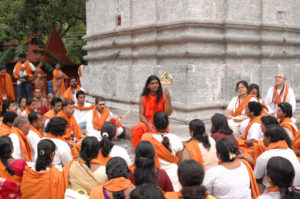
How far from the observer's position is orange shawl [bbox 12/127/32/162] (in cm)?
413

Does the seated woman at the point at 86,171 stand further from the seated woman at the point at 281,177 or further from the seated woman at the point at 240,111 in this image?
the seated woman at the point at 240,111

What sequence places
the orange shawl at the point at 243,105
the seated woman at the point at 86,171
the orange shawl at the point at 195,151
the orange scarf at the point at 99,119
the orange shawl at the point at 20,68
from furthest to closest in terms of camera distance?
the orange shawl at the point at 20,68 → the orange scarf at the point at 99,119 → the orange shawl at the point at 243,105 → the orange shawl at the point at 195,151 → the seated woman at the point at 86,171

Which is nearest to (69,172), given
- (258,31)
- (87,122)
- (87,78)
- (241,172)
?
(241,172)

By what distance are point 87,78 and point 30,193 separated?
27.2ft

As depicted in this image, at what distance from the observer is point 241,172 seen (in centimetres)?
291

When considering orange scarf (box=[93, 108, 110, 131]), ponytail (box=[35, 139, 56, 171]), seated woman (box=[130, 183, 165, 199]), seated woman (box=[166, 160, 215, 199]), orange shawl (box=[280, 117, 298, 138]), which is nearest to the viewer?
seated woman (box=[130, 183, 165, 199])

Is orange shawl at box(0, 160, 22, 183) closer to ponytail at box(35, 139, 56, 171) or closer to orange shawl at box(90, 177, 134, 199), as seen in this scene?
ponytail at box(35, 139, 56, 171)

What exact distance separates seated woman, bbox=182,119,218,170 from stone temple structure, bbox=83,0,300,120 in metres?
2.96

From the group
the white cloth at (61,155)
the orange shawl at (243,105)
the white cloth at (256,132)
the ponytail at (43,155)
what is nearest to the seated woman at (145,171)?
the ponytail at (43,155)

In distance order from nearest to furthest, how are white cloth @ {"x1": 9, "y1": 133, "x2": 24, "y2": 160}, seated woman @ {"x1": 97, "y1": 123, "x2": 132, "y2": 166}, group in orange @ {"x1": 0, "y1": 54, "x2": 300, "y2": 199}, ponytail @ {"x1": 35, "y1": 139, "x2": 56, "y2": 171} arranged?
group in orange @ {"x1": 0, "y1": 54, "x2": 300, "y2": 199} → ponytail @ {"x1": 35, "y1": 139, "x2": 56, "y2": 171} → seated woman @ {"x1": 97, "y1": 123, "x2": 132, "y2": 166} → white cloth @ {"x1": 9, "y1": 133, "x2": 24, "y2": 160}

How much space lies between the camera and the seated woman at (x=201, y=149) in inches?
142

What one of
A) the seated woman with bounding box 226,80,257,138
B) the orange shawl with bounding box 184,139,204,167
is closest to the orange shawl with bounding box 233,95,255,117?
the seated woman with bounding box 226,80,257,138

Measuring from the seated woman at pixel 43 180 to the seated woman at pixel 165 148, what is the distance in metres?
1.11

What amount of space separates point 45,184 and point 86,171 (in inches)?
17.0
